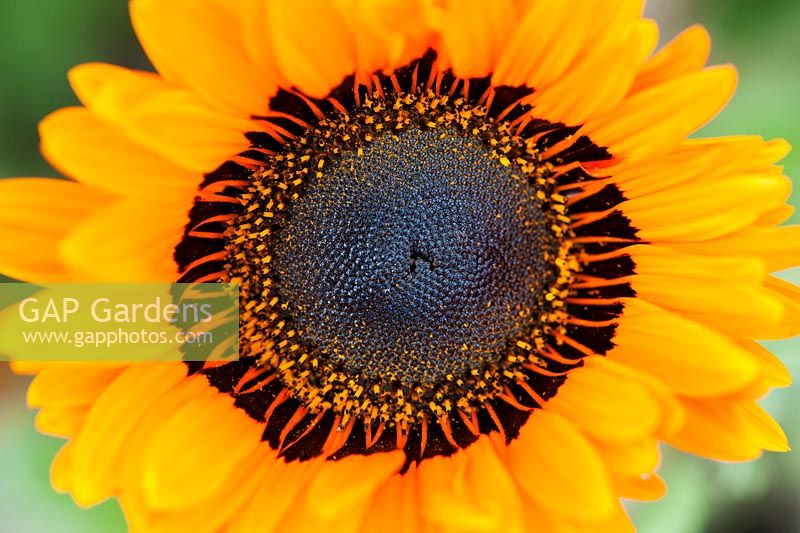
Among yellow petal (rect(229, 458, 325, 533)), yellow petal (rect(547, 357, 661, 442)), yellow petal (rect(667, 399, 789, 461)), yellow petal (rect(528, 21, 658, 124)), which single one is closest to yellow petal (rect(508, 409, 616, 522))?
yellow petal (rect(547, 357, 661, 442))

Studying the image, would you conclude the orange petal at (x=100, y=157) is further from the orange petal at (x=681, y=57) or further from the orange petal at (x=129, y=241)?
the orange petal at (x=681, y=57)

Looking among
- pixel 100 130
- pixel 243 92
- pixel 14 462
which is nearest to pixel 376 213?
pixel 243 92

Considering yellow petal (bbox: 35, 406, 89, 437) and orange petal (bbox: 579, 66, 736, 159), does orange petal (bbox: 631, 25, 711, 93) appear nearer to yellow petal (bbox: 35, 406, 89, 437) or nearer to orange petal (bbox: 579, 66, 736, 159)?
orange petal (bbox: 579, 66, 736, 159)

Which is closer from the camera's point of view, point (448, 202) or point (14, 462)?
point (448, 202)

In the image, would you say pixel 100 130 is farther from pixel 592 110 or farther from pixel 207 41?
pixel 592 110

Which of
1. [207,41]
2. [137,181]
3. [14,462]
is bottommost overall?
[14,462]

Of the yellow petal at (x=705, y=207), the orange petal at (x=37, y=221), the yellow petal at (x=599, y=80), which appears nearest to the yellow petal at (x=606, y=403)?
the yellow petal at (x=705, y=207)

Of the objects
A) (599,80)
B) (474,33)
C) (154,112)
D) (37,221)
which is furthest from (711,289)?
(37,221)

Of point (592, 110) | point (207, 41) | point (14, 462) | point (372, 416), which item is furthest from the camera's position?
point (14, 462)

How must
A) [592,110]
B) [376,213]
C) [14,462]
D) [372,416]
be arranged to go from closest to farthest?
[592,110]
[376,213]
[372,416]
[14,462]

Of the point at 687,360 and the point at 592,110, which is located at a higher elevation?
the point at 592,110
